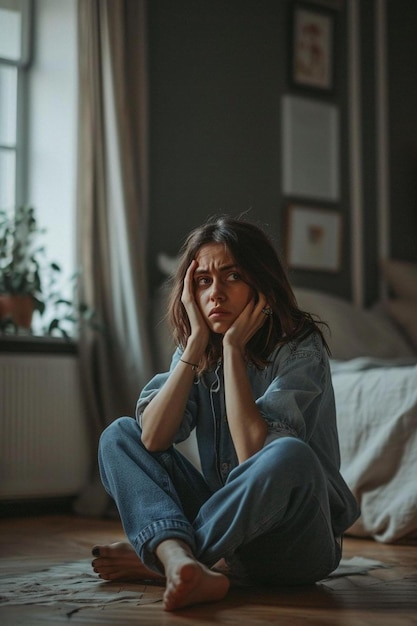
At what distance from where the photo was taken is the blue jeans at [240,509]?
149 cm

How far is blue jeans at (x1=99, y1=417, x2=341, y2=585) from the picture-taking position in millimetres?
1494

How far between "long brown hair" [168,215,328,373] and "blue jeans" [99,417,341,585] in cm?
24

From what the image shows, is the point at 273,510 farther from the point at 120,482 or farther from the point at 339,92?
the point at 339,92

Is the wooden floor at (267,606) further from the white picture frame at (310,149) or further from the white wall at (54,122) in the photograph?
the white picture frame at (310,149)

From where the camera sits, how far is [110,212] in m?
3.46

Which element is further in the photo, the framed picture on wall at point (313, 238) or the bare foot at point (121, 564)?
the framed picture on wall at point (313, 238)

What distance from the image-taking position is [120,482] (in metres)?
1.62

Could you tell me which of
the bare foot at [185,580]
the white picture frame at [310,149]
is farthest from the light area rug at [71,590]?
the white picture frame at [310,149]

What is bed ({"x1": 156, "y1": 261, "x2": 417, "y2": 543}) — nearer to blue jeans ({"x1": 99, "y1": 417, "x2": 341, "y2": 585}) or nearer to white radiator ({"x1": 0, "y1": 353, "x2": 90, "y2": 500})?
white radiator ({"x1": 0, "y1": 353, "x2": 90, "y2": 500})

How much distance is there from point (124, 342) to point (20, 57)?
137 cm

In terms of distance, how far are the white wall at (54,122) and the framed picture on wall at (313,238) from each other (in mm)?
1059

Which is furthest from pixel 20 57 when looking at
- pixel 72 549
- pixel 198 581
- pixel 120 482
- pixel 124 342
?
pixel 198 581

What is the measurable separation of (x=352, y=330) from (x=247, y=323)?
2.04 m

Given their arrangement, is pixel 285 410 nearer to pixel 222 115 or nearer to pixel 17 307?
pixel 17 307
